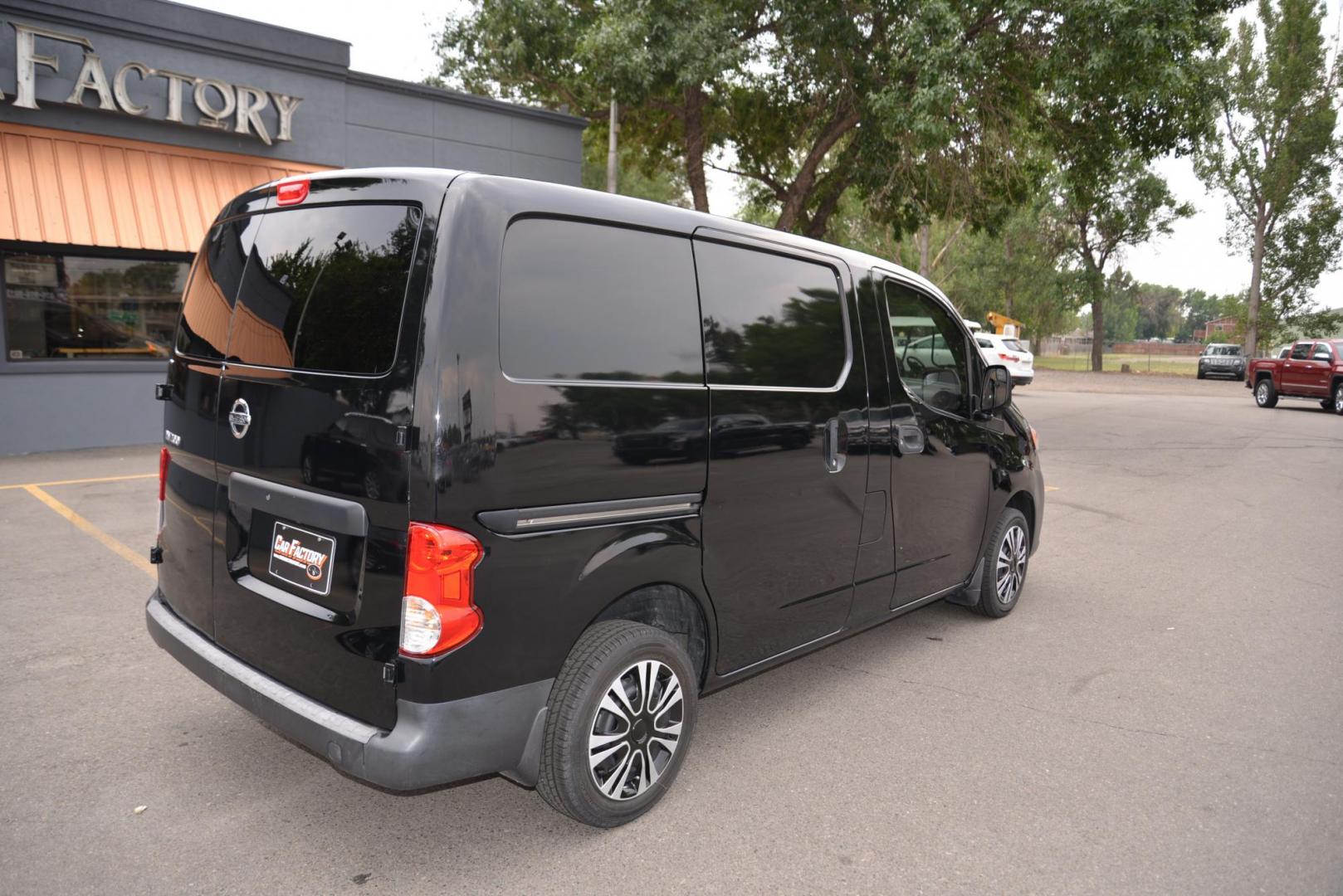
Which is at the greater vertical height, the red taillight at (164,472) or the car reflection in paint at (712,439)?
the car reflection in paint at (712,439)

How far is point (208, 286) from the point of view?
334 centimetres

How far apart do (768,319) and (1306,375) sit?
2456 cm

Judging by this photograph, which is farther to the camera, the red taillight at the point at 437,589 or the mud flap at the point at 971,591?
the mud flap at the point at 971,591

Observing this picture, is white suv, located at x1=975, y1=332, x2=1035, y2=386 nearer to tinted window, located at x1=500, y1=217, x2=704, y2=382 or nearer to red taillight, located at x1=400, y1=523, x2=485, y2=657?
tinted window, located at x1=500, y1=217, x2=704, y2=382

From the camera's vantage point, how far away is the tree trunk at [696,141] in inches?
651

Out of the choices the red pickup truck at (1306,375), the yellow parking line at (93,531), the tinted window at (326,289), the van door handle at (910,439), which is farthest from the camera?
the red pickup truck at (1306,375)

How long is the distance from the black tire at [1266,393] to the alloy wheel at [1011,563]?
74.0 ft

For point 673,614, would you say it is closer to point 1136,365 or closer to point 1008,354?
point 1008,354

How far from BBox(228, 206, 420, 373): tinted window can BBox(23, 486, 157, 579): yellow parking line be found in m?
3.63

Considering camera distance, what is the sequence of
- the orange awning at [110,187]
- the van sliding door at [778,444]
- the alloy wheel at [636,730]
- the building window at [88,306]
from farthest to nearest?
the building window at [88,306] → the orange awning at [110,187] → the van sliding door at [778,444] → the alloy wheel at [636,730]

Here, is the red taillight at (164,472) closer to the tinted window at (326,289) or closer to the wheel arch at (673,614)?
the tinted window at (326,289)

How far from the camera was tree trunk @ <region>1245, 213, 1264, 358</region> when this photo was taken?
133 ft

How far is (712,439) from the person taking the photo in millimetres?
3246

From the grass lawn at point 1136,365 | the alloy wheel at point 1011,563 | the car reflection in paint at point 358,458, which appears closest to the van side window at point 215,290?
the car reflection in paint at point 358,458
